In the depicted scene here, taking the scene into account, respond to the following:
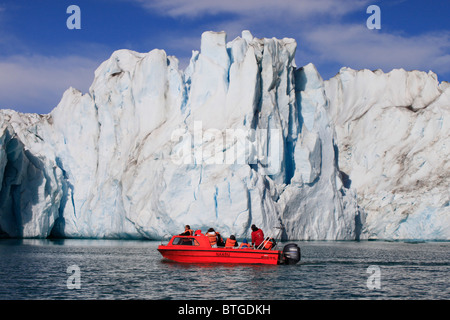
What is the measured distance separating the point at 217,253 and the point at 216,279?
4.39 m

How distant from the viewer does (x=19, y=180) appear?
39.2 m

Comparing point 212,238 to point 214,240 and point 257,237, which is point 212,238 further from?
point 257,237

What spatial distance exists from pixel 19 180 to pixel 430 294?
3084 centimetres

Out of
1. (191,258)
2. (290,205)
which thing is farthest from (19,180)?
(191,258)

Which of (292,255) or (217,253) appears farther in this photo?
(217,253)

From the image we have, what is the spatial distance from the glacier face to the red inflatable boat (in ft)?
41.4

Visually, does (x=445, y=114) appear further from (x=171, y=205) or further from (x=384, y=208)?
(x=171, y=205)

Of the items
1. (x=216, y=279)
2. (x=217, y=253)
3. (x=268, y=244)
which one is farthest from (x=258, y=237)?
(x=216, y=279)

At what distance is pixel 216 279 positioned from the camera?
57.5 ft

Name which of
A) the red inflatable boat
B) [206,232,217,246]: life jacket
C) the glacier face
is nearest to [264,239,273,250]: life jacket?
the red inflatable boat

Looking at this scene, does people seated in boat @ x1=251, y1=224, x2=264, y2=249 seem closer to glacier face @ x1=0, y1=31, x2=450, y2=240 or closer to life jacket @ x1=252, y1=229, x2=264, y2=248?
life jacket @ x1=252, y1=229, x2=264, y2=248

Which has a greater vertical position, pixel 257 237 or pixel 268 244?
pixel 257 237

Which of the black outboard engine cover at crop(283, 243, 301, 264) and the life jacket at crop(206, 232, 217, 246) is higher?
the life jacket at crop(206, 232, 217, 246)

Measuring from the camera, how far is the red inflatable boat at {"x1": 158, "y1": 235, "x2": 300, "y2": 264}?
21641 millimetres
